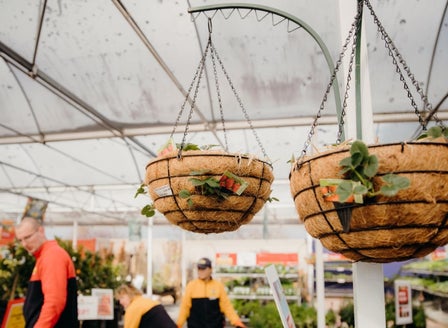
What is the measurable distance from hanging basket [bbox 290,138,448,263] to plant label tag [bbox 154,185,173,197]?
1.63ft

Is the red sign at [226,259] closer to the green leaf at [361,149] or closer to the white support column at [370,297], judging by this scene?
the white support column at [370,297]

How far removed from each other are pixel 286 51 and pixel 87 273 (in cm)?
415

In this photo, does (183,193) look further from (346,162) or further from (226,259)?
(226,259)

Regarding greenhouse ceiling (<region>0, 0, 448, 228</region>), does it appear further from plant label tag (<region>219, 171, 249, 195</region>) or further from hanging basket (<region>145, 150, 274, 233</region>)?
plant label tag (<region>219, 171, 249, 195</region>)

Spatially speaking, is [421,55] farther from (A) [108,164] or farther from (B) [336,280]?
(A) [108,164]

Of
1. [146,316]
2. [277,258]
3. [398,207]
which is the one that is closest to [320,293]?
[146,316]

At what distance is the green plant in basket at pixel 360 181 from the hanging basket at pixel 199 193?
1.51ft

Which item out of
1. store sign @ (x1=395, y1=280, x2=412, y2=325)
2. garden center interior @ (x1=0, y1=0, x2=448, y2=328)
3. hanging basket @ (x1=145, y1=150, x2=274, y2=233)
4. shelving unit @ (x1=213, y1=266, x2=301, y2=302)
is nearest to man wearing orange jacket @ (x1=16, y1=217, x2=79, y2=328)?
garden center interior @ (x1=0, y1=0, x2=448, y2=328)

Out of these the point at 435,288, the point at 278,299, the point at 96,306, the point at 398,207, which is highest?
the point at 398,207

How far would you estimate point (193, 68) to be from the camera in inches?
175

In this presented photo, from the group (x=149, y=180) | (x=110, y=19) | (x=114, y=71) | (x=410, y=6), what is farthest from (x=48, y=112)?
(x=149, y=180)

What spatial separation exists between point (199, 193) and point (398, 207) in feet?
1.95

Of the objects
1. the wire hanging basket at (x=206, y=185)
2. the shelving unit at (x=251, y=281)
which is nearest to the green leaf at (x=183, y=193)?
the wire hanging basket at (x=206, y=185)

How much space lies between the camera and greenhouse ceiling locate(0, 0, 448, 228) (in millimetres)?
3645
